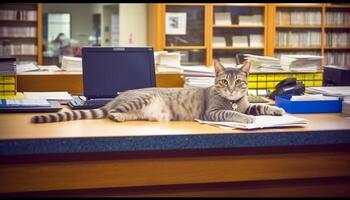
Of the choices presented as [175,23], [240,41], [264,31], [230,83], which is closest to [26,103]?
[230,83]

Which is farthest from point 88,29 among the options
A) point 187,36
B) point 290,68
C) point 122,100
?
point 122,100

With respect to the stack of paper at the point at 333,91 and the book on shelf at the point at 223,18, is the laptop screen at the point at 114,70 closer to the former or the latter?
the stack of paper at the point at 333,91

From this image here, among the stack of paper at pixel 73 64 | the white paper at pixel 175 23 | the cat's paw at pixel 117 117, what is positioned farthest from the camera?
the white paper at pixel 175 23

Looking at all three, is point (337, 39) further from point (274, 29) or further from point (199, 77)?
point (199, 77)

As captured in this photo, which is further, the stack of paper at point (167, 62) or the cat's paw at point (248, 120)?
the stack of paper at point (167, 62)

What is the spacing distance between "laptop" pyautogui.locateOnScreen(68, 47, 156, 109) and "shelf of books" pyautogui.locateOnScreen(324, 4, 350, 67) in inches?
173

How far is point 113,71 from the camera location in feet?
8.20

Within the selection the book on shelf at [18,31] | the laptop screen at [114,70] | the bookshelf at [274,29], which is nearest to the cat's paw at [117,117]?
the laptop screen at [114,70]

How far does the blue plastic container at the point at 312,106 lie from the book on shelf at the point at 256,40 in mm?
3950

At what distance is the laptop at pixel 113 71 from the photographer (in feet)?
8.11

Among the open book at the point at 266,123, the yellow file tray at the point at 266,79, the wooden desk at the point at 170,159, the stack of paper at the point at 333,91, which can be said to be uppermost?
the yellow file tray at the point at 266,79

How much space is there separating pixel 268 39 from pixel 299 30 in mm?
488

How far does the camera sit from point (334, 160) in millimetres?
1897

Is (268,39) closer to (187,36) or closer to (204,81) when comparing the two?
(187,36)
